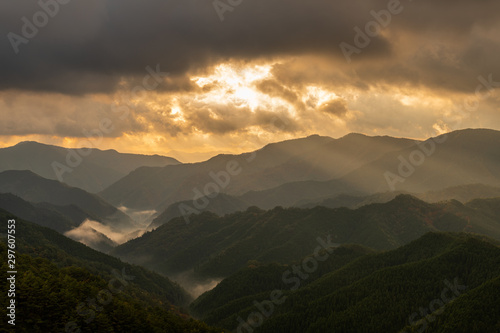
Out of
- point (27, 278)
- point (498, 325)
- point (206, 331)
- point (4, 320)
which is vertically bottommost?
point (498, 325)

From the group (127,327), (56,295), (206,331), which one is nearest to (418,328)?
(206,331)

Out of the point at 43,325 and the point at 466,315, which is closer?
the point at 43,325

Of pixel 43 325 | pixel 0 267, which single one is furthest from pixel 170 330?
pixel 0 267

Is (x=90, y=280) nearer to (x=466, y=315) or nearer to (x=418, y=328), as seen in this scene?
(x=418, y=328)

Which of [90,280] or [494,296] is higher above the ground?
[90,280]

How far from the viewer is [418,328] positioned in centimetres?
19325

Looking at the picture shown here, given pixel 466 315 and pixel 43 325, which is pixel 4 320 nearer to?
pixel 43 325

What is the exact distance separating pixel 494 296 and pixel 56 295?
20321 centimetres

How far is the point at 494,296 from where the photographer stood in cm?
19525

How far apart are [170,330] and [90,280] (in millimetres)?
52354

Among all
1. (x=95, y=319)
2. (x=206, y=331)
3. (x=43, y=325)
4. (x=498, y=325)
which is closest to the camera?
(x=43, y=325)

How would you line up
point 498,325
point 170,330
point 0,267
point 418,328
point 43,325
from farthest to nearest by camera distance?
point 418,328
point 498,325
point 170,330
point 0,267
point 43,325

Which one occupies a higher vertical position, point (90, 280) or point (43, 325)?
point (90, 280)

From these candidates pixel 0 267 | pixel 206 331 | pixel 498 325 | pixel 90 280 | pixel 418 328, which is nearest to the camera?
pixel 0 267
